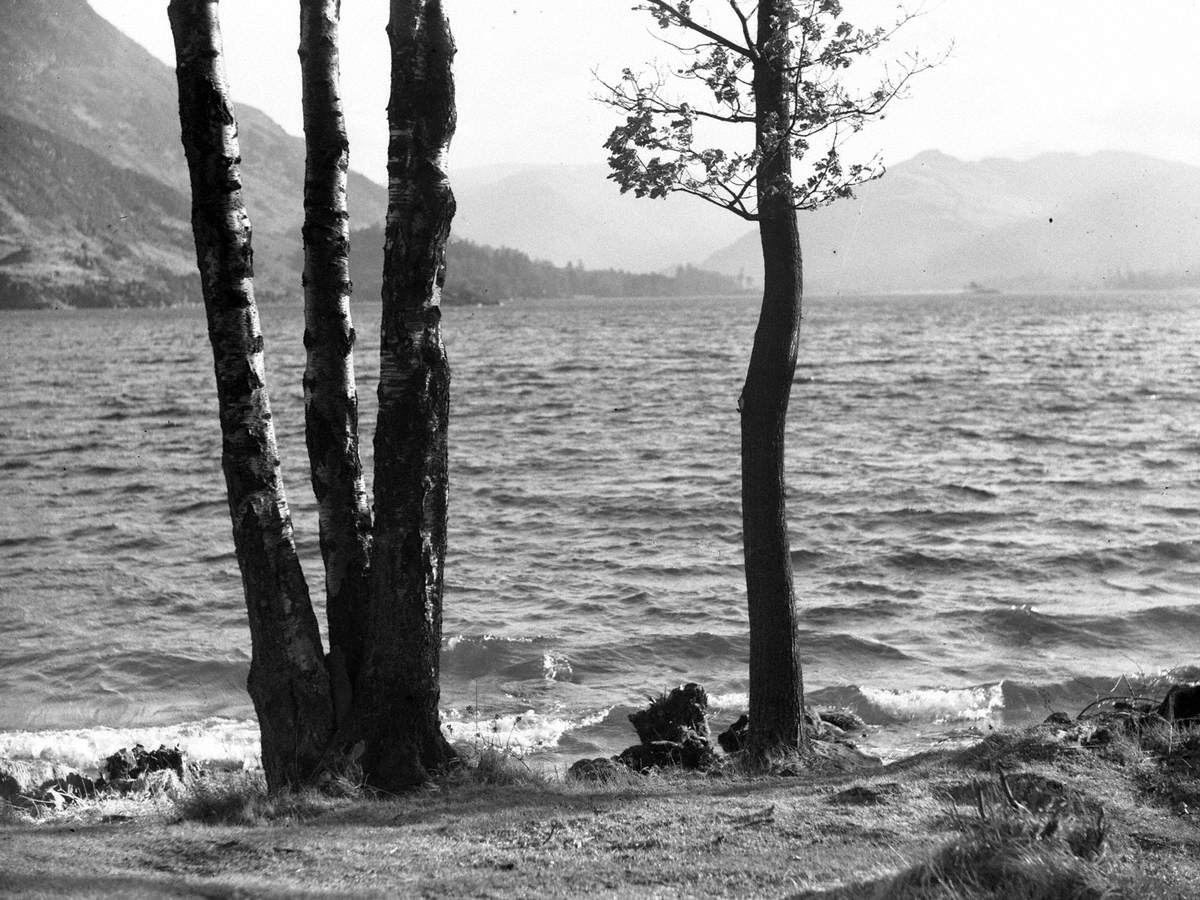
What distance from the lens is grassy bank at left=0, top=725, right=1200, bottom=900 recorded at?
5.85 metres

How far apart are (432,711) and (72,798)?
450 centimetres

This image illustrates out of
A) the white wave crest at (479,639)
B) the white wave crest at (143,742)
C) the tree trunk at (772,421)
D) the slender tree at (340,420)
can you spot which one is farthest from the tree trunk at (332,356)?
the white wave crest at (479,639)

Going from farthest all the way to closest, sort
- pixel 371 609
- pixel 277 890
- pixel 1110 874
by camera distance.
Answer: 1. pixel 371 609
2. pixel 277 890
3. pixel 1110 874

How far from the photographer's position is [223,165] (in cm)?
882

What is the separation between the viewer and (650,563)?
2509cm

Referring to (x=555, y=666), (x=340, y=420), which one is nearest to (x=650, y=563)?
(x=555, y=666)

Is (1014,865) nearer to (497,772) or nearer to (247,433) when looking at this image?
(497,772)

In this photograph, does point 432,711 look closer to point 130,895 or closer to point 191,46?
point 130,895

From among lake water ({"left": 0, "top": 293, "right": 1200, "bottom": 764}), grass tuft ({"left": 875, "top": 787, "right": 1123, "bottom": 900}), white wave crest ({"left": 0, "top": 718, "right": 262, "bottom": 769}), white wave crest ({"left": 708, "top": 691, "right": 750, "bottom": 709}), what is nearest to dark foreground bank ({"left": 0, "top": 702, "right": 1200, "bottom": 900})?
grass tuft ({"left": 875, "top": 787, "right": 1123, "bottom": 900})

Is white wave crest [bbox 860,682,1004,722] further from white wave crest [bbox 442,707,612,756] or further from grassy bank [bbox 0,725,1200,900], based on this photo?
grassy bank [bbox 0,725,1200,900]

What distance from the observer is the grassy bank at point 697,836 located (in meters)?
5.85

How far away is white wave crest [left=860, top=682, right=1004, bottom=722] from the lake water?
5cm

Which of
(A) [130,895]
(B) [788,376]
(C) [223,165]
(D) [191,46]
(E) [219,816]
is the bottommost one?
(E) [219,816]

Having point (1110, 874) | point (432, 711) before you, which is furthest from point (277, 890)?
point (1110, 874)
